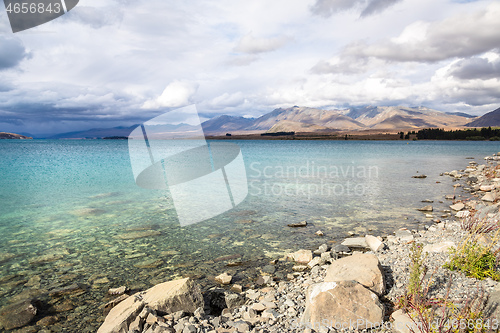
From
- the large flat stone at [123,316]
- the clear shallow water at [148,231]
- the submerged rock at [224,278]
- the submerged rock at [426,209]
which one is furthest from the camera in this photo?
the submerged rock at [426,209]

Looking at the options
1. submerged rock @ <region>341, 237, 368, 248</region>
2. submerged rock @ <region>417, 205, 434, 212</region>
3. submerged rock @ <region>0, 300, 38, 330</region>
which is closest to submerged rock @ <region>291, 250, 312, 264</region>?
submerged rock @ <region>341, 237, 368, 248</region>

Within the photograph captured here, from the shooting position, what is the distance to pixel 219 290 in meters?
7.80


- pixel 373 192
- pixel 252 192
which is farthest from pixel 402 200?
pixel 252 192

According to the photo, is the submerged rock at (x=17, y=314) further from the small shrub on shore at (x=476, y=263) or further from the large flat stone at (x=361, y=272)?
the small shrub on shore at (x=476, y=263)

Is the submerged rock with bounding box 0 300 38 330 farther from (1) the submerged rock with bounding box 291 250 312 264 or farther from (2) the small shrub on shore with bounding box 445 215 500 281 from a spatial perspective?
(2) the small shrub on shore with bounding box 445 215 500 281

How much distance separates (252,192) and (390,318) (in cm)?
1814

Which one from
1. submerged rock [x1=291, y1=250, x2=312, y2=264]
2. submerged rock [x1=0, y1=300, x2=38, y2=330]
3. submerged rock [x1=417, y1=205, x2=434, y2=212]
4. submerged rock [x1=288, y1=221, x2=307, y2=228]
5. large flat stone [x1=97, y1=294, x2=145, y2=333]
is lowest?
submerged rock [x1=417, y1=205, x2=434, y2=212]

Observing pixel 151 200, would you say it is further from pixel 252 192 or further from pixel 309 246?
pixel 309 246

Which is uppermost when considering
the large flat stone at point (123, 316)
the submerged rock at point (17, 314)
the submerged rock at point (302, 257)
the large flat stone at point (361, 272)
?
the large flat stone at point (361, 272)

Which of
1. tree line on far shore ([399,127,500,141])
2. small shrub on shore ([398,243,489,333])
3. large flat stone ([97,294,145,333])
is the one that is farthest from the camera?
tree line on far shore ([399,127,500,141])

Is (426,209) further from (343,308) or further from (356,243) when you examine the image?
(343,308)

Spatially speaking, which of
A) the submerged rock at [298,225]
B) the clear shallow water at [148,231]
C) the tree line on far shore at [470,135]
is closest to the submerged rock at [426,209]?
the clear shallow water at [148,231]

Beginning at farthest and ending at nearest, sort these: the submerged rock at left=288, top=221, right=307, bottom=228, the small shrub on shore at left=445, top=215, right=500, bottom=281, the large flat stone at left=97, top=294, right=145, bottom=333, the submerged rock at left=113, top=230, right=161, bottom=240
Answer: the submerged rock at left=288, top=221, right=307, bottom=228 → the submerged rock at left=113, top=230, right=161, bottom=240 → the small shrub on shore at left=445, top=215, right=500, bottom=281 → the large flat stone at left=97, top=294, right=145, bottom=333

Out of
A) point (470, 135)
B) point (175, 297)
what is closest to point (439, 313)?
point (175, 297)
